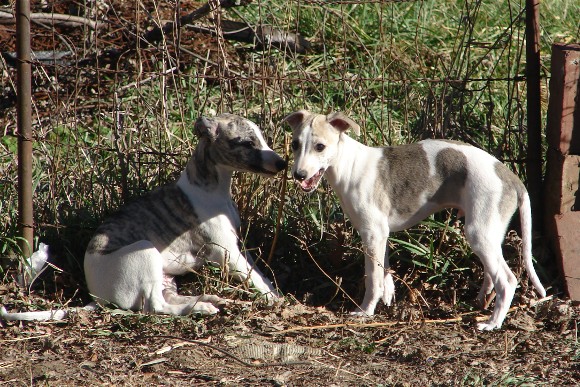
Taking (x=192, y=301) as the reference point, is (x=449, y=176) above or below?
above

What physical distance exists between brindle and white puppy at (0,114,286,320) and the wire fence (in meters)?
0.50

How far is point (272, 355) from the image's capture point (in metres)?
4.83

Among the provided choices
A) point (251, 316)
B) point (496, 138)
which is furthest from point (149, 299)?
point (496, 138)

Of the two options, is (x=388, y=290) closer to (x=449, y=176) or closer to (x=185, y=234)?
(x=449, y=176)

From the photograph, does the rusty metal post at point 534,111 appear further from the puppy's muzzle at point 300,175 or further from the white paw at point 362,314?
the puppy's muzzle at point 300,175

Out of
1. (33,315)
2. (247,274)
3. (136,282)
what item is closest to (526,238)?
(247,274)

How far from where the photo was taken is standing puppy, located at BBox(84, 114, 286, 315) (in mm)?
5488

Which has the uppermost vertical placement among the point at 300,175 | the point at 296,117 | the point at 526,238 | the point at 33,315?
the point at 296,117

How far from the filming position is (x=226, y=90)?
6586 millimetres

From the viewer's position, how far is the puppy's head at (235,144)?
558cm

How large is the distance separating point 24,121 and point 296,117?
197 cm

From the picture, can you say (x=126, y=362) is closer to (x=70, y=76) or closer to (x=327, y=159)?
(x=327, y=159)

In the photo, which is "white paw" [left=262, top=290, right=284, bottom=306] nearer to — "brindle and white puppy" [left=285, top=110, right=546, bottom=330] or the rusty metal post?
"brindle and white puppy" [left=285, top=110, right=546, bottom=330]

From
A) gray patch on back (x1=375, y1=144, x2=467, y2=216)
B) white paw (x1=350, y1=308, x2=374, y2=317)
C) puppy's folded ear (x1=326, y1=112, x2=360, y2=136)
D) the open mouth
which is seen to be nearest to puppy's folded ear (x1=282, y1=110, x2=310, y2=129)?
puppy's folded ear (x1=326, y1=112, x2=360, y2=136)
